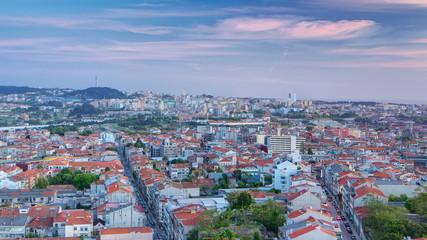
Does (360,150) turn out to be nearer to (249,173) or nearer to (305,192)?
(249,173)

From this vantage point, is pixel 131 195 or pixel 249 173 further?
pixel 249 173

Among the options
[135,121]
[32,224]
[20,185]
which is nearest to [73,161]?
[20,185]

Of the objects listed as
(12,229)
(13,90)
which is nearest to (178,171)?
(12,229)

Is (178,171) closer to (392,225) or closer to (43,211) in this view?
(43,211)

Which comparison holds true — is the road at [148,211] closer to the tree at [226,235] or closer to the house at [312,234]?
the tree at [226,235]

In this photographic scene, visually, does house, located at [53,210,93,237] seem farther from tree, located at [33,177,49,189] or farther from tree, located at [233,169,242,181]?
tree, located at [233,169,242,181]

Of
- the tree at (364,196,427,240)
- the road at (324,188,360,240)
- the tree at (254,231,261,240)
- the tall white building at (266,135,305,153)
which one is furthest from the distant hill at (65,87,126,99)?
the tree at (364,196,427,240)
